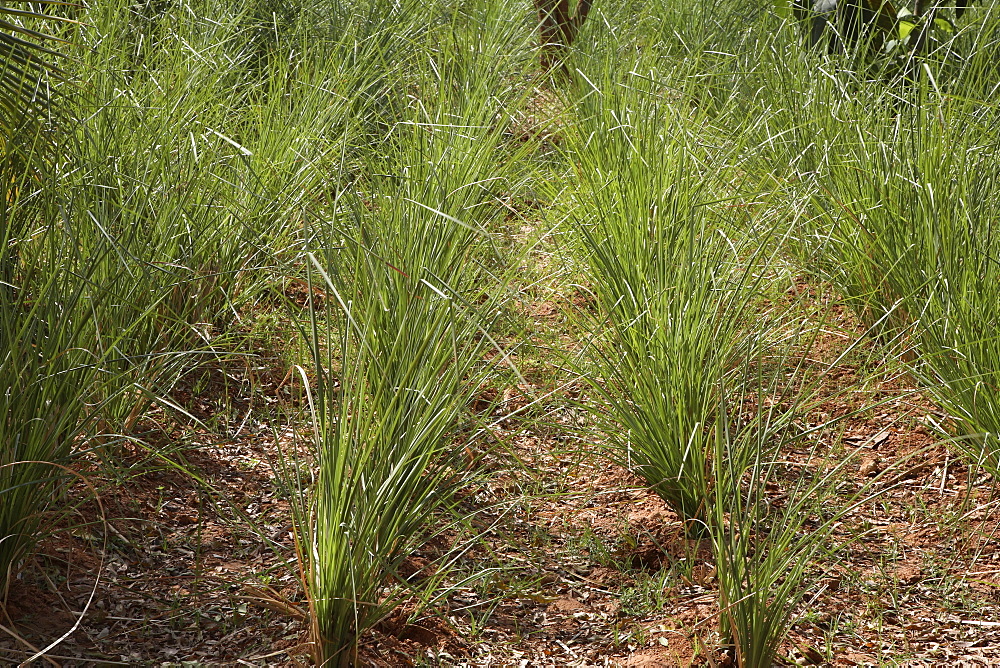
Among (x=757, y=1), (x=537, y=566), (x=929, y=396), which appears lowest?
(x=537, y=566)

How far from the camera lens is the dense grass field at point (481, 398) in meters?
1.57

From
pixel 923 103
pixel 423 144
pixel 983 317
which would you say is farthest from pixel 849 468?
pixel 423 144

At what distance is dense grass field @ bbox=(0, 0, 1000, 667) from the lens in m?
1.57

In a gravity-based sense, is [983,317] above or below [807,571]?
above

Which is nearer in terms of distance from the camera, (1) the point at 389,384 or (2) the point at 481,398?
(1) the point at 389,384

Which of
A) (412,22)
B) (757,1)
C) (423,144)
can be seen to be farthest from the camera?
(757,1)

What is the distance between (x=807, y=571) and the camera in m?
1.79

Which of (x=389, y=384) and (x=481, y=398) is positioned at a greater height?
(x=389, y=384)

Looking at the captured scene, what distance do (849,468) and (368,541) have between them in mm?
1209

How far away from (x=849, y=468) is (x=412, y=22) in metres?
2.42

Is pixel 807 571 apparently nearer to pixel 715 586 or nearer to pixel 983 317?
pixel 715 586

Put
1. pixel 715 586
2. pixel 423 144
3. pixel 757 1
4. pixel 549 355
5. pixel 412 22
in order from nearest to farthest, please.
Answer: pixel 715 586 < pixel 549 355 < pixel 423 144 < pixel 412 22 < pixel 757 1

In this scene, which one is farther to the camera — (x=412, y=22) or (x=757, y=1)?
(x=757, y=1)

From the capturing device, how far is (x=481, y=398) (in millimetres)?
2393
